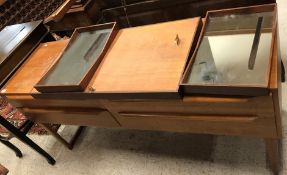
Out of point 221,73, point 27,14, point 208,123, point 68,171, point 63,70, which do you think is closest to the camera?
point 221,73

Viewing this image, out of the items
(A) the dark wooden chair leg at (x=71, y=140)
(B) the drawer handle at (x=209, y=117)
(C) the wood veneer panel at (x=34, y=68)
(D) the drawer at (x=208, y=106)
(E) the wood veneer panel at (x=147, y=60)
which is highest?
(E) the wood veneer panel at (x=147, y=60)

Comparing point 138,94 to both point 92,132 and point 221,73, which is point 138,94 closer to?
point 221,73

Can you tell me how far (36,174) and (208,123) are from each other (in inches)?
51.5

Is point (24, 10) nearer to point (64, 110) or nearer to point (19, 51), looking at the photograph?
point (19, 51)

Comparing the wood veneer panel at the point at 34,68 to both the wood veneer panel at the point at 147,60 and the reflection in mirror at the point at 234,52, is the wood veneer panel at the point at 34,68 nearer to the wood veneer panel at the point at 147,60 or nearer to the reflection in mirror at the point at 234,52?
the wood veneer panel at the point at 147,60

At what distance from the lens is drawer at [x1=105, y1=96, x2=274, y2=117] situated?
955 mm

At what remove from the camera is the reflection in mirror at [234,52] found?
97cm

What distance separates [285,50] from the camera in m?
1.85

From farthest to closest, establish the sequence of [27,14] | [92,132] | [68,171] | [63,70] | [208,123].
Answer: [27,14], [92,132], [68,171], [63,70], [208,123]

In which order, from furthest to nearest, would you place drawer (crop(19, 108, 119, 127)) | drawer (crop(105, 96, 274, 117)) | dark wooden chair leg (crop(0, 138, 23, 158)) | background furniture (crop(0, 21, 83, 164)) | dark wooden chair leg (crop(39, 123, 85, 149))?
dark wooden chair leg (crop(0, 138, 23, 158)) < dark wooden chair leg (crop(39, 123, 85, 149)) < background furniture (crop(0, 21, 83, 164)) < drawer (crop(19, 108, 119, 127)) < drawer (crop(105, 96, 274, 117))

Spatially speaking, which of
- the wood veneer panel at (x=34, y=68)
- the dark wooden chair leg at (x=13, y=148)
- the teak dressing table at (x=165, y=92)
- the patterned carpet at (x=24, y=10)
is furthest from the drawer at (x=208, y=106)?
the patterned carpet at (x=24, y=10)

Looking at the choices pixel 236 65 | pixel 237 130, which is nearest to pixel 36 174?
pixel 237 130

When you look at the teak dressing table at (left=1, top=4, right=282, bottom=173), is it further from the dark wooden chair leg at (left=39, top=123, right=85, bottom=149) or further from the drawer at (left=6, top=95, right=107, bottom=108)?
the dark wooden chair leg at (left=39, top=123, right=85, bottom=149)

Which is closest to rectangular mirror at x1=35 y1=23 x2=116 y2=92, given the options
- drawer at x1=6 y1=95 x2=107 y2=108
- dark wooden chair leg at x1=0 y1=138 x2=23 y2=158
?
drawer at x1=6 y1=95 x2=107 y2=108
